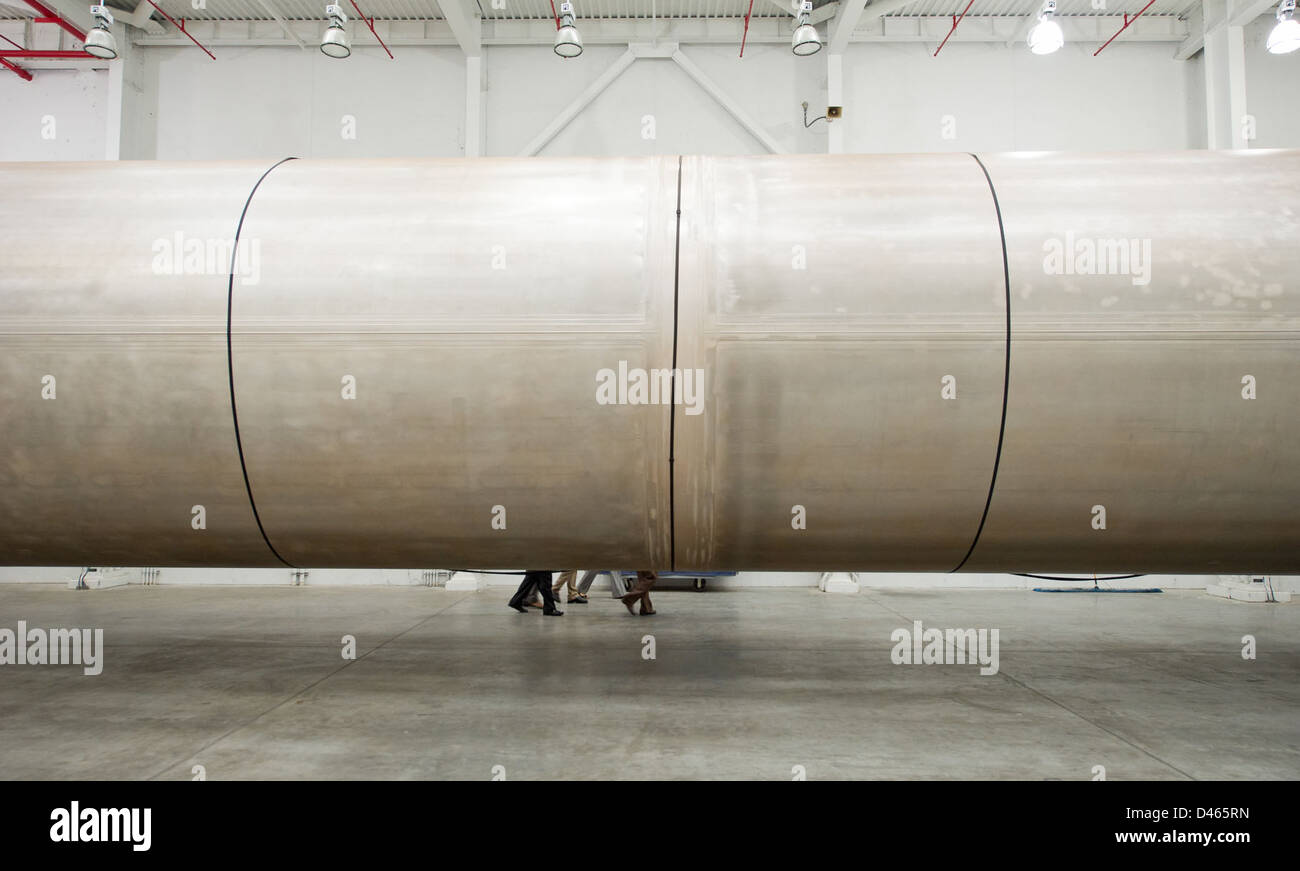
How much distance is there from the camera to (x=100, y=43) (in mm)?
6586

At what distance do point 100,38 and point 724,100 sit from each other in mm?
6052

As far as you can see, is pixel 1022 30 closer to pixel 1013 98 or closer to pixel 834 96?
pixel 1013 98

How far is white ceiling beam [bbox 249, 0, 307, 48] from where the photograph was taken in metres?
7.69

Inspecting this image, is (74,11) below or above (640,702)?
above

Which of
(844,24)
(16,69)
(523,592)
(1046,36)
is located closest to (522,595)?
(523,592)

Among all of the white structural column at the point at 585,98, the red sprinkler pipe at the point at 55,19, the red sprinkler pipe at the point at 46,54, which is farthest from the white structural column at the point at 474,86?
the red sprinkler pipe at the point at 46,54

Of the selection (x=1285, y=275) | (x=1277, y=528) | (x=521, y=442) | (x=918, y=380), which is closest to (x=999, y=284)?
(x=918, y=380)

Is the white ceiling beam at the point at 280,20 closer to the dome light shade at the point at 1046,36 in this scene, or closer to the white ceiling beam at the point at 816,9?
the white ceiling beam at the point at 816,9

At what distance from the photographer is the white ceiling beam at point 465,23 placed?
23.9ft

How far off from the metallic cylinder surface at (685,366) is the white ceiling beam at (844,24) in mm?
5653

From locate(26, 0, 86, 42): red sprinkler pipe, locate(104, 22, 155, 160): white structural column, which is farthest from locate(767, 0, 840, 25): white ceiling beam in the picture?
locate(26, 0, 86, 42): red sprinkler pipe

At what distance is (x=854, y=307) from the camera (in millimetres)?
2467

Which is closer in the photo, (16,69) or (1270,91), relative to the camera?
(1270,91)

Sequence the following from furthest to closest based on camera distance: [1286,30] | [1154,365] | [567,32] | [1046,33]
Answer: [567,32] < [1046,33] < [1286,30] < [1154,365]
